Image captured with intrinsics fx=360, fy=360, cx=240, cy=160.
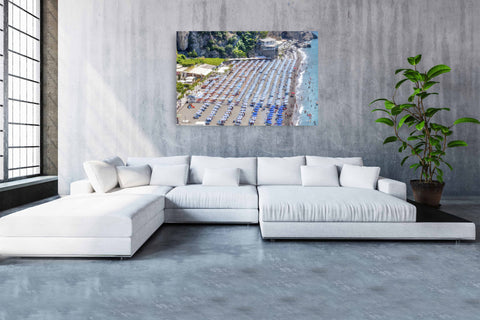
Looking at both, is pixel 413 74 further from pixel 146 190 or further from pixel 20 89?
pixel 20 89

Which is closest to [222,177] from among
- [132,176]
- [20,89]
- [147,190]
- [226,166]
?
[226,166]

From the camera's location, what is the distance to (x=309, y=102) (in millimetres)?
5520

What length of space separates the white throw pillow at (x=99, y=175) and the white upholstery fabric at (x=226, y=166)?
1043 mm

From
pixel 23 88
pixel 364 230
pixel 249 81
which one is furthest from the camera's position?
pixel 23 88

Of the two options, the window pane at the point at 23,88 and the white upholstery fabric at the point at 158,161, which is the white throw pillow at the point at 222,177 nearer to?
the white upholstery fabric at the point at 158,161

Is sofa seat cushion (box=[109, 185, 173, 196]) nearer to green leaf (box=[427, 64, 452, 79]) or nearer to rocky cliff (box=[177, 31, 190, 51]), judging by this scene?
rocky cliff (box=[177, 31, 190, 51])

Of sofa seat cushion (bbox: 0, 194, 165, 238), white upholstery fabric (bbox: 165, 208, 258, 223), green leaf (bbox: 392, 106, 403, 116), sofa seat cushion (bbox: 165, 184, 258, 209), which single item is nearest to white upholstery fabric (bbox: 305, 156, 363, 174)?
green leaf (bbox: 392, 106, 403, 116)

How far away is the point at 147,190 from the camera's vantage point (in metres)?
4.19

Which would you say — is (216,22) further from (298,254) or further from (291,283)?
(291,283)

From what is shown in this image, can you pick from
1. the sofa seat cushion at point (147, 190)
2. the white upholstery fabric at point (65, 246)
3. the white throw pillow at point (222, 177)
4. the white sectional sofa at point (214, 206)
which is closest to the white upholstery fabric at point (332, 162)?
the white sectional sofa at point (214, 206)

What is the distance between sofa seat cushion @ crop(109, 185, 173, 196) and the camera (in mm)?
4102

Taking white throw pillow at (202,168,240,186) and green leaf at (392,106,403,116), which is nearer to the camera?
white throw pillow at (202,168,240,186)

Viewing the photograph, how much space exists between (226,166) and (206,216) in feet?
3.48

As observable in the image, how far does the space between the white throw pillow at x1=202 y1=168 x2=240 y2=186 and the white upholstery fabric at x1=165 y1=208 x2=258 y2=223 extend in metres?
0.61
